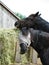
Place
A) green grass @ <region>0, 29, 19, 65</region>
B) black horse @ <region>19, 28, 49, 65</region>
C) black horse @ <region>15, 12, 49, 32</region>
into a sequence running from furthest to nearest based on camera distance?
green grass @ <region>0, 29, 19, 65</region> → black horse @ <region>15, 12, 49, 32</region> → black horse @ <region>19, 28, 49, 65</region>

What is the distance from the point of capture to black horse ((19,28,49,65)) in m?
5.79

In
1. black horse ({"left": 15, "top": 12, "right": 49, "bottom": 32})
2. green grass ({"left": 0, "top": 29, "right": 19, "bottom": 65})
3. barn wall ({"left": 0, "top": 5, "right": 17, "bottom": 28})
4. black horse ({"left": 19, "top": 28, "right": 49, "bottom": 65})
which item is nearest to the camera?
black horse ({"left": 19, "top": 28, "right": 49, "bottom": 65})

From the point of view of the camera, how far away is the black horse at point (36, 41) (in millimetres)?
5795

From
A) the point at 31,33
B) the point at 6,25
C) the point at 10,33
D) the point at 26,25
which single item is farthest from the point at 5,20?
the point at 31,33

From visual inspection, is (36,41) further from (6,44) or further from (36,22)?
(6,44)

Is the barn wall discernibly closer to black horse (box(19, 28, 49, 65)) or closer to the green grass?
the green grass

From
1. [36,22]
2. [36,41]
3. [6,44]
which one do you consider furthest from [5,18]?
[36,41]

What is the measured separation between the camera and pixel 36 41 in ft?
19.2

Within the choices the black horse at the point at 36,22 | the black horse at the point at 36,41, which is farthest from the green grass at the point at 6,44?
the black horse at the point at 36,41

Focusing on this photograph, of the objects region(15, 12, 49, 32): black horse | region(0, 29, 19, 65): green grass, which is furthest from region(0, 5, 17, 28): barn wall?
region(15, 12, 49, 32): black horse

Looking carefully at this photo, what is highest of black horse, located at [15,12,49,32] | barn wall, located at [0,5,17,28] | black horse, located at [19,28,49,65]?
barn wall, located at [0,5,17,28]

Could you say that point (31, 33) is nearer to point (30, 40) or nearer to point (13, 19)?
point (30, 40)

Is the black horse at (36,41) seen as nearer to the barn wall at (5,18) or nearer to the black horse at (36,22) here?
the black horse at (36,22)

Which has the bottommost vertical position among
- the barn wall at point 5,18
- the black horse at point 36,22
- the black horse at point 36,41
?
the black horse at point 36,41
